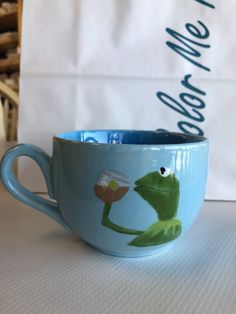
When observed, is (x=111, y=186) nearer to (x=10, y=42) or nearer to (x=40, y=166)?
(x=40, y=166)

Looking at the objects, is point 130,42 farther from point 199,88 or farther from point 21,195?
point 21,195

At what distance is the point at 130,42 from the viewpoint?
16.2 inches

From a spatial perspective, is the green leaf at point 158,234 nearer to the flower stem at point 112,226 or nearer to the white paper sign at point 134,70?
the flower stem at point 112,226

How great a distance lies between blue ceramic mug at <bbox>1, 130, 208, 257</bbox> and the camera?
234 mm

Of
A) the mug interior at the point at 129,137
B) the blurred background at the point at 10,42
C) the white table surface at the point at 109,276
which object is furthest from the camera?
the blurred background at the point at 10,42

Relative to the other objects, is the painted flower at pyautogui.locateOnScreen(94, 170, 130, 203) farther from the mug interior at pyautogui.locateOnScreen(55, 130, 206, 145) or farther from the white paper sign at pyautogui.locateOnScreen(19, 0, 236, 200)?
the white paper sign at pyautogui.locateOnScreen(19, 0, 236, 200)

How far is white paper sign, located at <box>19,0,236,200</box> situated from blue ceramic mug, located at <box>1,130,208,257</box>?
0.16 meters

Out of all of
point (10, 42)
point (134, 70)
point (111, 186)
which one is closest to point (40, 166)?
point (111, 186)

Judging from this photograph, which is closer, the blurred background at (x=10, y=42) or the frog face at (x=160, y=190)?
the frog face at (x=160, y=190)

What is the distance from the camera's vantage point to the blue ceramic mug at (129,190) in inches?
9.2

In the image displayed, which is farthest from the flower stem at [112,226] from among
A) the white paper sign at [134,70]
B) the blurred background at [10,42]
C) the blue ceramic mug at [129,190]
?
the blurred background at [10,42]

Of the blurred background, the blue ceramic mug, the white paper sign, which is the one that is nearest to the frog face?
the blue ceramic mug

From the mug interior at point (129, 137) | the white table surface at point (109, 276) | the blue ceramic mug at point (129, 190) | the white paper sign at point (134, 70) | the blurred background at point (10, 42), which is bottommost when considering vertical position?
the white table surface at point (109, 276)

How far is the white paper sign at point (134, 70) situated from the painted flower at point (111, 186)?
0.63 feet
